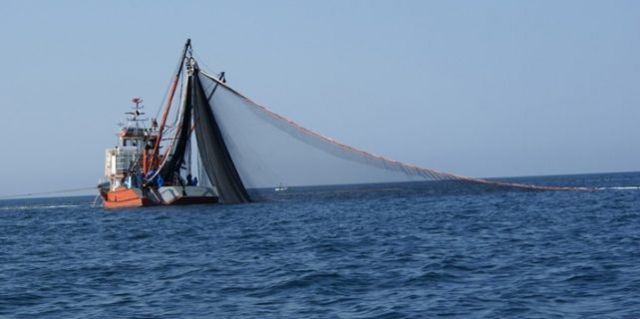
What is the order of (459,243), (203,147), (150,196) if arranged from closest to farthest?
1. (459,243)
2. (203,147)
3. (150,196)

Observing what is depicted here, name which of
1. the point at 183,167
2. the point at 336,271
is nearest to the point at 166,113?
the point at 183,167

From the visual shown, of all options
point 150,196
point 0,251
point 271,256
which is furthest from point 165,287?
point 150,196

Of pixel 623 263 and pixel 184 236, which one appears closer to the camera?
pixel 623 263

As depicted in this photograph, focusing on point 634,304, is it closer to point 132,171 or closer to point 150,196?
point 150,196

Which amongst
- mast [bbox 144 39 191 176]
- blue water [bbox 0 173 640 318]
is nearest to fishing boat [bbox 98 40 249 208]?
mast [bbox 144 39 191 176]

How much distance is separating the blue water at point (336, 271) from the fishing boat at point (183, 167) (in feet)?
74.5

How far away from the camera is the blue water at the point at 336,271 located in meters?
19.4

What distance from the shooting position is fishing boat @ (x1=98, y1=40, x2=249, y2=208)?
220ft

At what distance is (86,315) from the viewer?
1942 cm

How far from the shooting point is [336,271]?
24781mm

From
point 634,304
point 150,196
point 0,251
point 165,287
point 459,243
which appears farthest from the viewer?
point 150,196

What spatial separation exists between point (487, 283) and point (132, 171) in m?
57.3

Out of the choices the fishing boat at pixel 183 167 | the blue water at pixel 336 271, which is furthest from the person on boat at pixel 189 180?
the blue water at pixel 336 271

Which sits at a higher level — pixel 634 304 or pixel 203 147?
pixel 203 147
